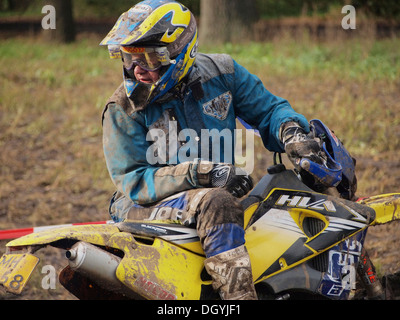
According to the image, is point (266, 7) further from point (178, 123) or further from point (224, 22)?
point (178, 123)

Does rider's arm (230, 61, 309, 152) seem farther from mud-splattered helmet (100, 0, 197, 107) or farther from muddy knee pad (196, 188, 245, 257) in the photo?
muddy knee pad (196, 188, 245, 257)

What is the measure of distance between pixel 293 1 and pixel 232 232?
75.2ft

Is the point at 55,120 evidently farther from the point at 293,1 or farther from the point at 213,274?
the point at 293,1

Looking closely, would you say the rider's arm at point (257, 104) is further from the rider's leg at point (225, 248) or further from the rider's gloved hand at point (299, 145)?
Result: the rider's leg at point (225, 248)

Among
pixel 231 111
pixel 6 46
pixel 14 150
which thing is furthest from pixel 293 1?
pixel 231 111

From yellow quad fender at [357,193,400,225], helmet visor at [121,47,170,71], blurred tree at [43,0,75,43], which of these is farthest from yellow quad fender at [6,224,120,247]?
blurred tree at [43,0,75,43]

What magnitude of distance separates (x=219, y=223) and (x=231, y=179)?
0.92ft

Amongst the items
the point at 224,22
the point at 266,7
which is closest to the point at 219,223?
the point at 224,22

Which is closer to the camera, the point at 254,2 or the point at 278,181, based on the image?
the point at 278,181

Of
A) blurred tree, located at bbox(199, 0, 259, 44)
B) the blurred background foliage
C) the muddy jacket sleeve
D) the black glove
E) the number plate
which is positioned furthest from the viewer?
the blurred background foliage

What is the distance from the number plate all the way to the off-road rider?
2.45ft

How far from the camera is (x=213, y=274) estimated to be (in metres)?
3.05

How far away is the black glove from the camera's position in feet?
10.5

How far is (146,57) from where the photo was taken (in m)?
3.44
